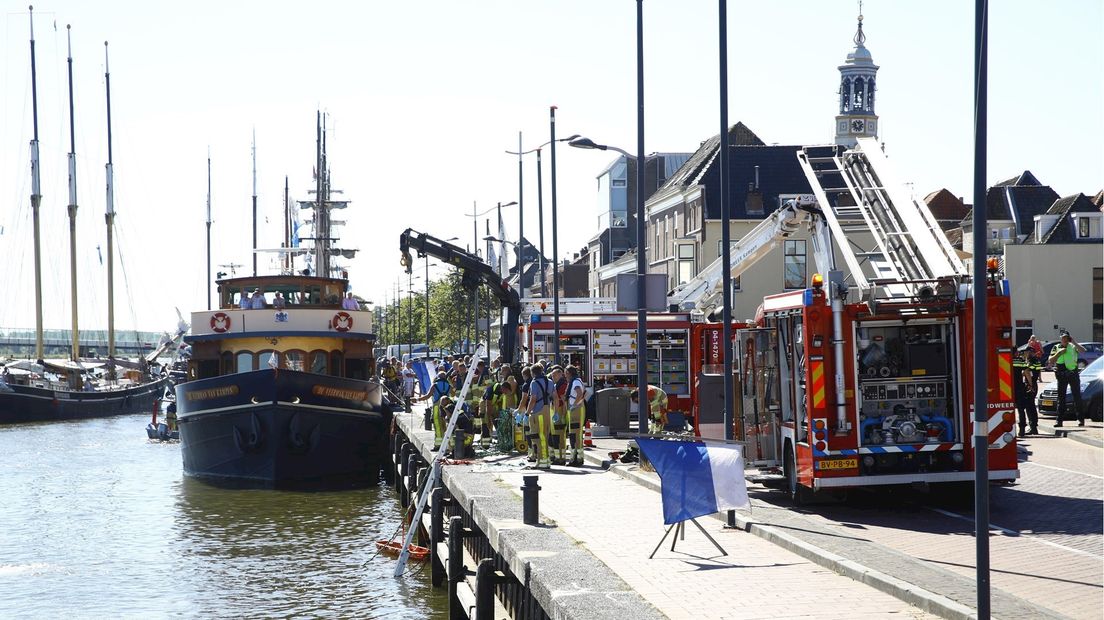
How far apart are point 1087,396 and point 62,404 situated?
5085 cm

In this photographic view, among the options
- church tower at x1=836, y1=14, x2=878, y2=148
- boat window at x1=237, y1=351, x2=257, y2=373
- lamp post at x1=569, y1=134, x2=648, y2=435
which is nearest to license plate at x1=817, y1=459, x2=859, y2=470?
lamp post at x1=569, y1=134, x2=648, y2=435

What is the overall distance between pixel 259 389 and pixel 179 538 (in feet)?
21.0

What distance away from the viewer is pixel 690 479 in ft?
40.4

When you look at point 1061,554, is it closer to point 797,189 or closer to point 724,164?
point 724,164

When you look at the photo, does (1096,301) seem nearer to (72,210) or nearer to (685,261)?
(685,261)

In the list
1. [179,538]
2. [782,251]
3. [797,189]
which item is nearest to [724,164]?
[179,538]

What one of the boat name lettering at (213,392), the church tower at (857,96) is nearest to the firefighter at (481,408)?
the boat name lettering at (213,392)

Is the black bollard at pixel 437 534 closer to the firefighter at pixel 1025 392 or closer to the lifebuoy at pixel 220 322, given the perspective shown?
the firefighter at pixel 1025 392

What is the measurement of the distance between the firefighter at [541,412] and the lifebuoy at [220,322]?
41.6 feet

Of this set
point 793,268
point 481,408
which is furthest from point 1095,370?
point 793,268

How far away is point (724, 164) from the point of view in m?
17.9

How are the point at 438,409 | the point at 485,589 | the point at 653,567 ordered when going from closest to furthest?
the point at 653,567
the point at 485,589
the point at 438,409

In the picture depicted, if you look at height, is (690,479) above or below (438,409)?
above

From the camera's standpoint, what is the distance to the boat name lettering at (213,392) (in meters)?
30.0
